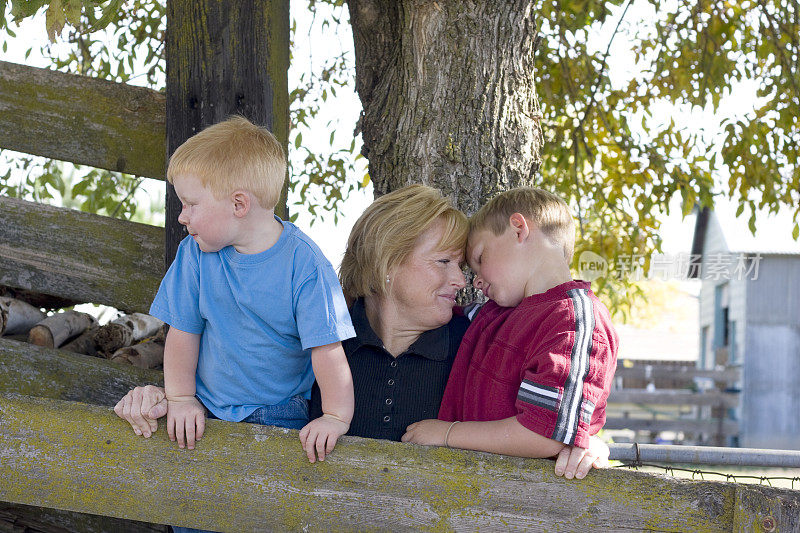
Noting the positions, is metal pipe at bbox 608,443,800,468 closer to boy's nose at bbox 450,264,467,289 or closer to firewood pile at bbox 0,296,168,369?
boy's nose at bbox 450,264,467,289

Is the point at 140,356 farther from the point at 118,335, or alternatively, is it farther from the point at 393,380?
the point at 393,380

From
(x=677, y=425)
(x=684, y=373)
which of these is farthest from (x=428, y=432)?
(x=684, y=373)

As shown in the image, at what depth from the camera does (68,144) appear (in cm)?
302

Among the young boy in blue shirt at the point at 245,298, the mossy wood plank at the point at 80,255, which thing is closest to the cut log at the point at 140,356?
the mossy wood plank at the point at 80,255

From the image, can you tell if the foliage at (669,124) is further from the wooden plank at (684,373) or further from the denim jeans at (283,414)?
the wooden plank at (684,373)

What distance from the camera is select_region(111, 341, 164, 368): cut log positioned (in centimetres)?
316

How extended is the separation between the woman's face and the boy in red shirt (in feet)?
0.23

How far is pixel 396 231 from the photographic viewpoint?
2.43 meters

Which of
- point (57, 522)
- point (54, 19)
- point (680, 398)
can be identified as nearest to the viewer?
point (54, 19)

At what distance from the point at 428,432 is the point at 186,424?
2.08 ft

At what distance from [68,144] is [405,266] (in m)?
1.41

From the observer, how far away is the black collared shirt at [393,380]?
2.39m

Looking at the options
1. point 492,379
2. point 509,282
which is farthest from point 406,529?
point 509,282

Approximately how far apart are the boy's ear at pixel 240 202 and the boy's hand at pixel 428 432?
725 millimetres
